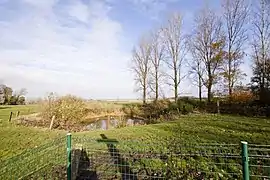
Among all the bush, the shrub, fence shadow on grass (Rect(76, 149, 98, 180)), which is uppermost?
the shrub

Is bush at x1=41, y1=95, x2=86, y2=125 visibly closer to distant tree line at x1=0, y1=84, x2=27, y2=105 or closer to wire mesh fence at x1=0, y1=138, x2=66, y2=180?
wire mesh fence at x1=0, y1=138, x2=66, y2=180

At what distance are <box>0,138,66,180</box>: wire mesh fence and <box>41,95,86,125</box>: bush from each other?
1192 cm

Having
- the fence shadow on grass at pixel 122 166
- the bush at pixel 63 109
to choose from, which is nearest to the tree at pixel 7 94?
the bush at pixel 63 109

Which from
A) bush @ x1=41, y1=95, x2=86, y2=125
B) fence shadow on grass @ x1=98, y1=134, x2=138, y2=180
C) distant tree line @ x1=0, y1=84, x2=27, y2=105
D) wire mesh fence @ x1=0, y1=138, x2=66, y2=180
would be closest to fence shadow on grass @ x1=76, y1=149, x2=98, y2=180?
wire mesh fence @ x1=0, y1=138, x2=66, y2=180

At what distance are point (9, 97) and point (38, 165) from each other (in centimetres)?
4126

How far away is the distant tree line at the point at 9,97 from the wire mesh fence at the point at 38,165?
129 ft

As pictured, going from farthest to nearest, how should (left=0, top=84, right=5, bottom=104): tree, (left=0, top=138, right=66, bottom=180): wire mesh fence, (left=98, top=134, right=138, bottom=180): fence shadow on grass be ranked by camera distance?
(left=0, top=84, right=5, bottom=104): tree → (left=98, top=134, right=138, bottom=180): fence shadow on grass → (left=0, top=138, right=66, bottom=180): wire mesh fence

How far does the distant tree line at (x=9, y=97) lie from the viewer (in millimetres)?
41719

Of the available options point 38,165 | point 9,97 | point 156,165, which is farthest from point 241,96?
point 9,97

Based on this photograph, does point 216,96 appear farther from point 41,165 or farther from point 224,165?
point 41,165

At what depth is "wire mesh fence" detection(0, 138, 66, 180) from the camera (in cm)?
564

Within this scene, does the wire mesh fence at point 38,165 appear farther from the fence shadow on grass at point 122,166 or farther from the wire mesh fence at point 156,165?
the fence shadow on grass at point 122,166

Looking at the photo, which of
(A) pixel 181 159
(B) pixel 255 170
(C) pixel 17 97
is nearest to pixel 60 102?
(A) pixel 181 159

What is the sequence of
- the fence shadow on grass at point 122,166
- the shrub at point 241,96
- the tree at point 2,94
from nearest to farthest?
the fence shadow on grass at point 122,166, the shrub at point 241,96, the tree at point 2,94
